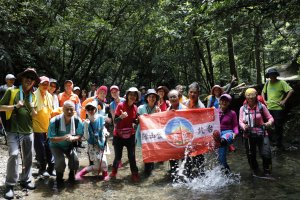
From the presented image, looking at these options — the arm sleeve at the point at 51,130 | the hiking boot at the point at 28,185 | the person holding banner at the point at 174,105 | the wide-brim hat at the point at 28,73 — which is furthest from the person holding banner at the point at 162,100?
the hiking boot at the point at 28,185

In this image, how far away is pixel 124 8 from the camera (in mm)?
19781

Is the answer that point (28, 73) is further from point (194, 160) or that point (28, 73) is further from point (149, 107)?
point (194, 160)

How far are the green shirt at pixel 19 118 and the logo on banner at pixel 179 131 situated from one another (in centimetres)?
298

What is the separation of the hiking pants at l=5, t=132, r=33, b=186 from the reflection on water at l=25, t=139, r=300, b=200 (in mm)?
479

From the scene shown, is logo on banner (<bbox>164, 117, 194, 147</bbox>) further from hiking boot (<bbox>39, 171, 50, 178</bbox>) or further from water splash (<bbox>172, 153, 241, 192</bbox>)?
hiking boot (<bbox>39, 171, 50, 178</bbox>)

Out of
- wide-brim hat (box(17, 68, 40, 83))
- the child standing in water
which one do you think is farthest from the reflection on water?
wide-brim hat (box(17, 68, 40, 83))

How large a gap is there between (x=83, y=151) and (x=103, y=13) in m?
10.9

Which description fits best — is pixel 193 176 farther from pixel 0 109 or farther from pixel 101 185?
pixel 0 109

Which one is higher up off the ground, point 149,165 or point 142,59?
point 142,59

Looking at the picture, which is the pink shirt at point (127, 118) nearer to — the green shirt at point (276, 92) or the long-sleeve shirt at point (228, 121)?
the long-sleeve shirt at point (228, 121)

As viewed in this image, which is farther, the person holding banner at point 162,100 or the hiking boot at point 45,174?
the person holding banner at point 162,100

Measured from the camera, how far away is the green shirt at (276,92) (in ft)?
30.3

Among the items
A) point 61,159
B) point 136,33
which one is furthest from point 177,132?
point 136,33

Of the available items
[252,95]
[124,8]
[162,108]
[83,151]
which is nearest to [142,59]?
[124,8]
